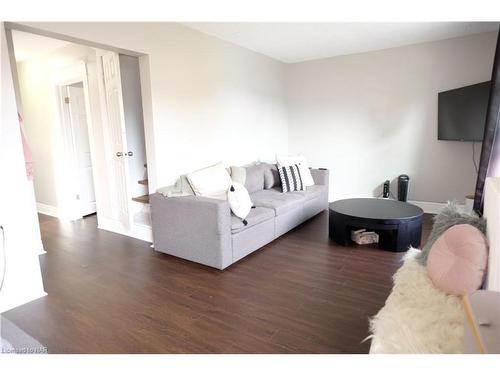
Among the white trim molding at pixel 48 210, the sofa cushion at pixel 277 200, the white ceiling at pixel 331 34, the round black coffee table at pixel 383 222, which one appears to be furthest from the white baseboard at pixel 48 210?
the round black coffee table at pixel 383 222

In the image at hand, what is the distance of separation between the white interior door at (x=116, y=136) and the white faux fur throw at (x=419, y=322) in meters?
2.99

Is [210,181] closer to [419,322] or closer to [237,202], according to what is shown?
[237,202]

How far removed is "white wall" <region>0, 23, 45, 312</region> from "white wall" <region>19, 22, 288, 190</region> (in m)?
0.60

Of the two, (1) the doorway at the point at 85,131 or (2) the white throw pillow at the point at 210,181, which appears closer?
(2) the white throw pillow at the point at 210,181

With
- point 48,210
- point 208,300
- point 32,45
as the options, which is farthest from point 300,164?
point 48,210

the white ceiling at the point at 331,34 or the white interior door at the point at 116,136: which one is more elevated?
the white ceiling at the point at 331,34

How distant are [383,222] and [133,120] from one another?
325 centimetres

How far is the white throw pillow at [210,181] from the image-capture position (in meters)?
3.19

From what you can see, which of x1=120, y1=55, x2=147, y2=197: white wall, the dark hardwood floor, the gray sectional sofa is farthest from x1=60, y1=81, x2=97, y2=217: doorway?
the gray sectional sofa

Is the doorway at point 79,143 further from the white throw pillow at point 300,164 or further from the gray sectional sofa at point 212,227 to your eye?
the white throw pillow at point 300,164

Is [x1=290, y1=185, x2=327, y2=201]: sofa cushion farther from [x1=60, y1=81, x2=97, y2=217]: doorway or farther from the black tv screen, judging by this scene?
[x1=60, y1=81, x2=97, y2=217]: doorway

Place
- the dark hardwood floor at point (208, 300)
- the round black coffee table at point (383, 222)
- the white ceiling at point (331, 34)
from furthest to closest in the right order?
the white ceiling at point (331, 34)
the round black coffee table at point (383, 222)
the dark hardwood floor at point (208, 300)

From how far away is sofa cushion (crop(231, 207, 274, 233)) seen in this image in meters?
2.83

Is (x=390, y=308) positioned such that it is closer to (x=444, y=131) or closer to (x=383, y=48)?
(x=444, y=131)
